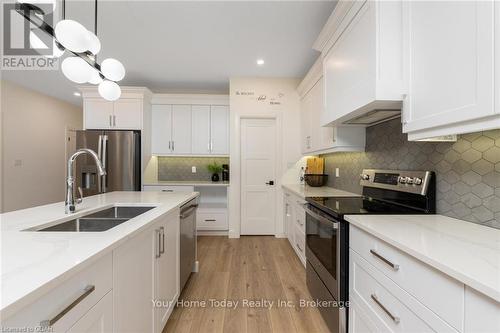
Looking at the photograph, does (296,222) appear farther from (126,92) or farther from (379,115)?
(126,92)

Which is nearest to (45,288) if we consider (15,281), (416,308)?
(15,281)

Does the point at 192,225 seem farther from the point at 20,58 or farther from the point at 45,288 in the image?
the point at 20,58

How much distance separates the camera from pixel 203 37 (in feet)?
8.70

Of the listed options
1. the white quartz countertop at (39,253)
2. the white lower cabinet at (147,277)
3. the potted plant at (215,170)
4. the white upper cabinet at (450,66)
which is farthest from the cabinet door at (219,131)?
the white upper cabinet at (450,66)

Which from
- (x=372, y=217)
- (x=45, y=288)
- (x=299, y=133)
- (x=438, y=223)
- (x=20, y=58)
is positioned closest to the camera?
(x=45, y=288)

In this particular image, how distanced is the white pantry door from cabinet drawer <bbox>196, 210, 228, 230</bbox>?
32 centimetres

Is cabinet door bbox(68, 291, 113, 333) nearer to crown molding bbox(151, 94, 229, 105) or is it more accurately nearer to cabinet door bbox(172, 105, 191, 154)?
cabinet door bbox(172, 105, 191, 154)

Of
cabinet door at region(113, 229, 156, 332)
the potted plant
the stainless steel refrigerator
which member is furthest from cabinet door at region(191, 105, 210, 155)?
cabinet door at region(113, 229, 156, 332)

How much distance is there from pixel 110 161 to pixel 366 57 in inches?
145

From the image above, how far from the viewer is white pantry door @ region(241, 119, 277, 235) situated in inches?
153

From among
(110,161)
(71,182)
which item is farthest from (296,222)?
(110,161)

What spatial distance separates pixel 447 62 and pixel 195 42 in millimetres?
2540

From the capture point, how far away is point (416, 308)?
2.88ft

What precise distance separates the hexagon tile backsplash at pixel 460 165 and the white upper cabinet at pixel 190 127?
273cm
